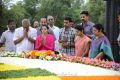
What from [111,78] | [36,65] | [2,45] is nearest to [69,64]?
[36,65]

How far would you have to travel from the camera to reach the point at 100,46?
6.41 meters

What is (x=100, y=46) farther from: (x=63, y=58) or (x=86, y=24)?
(x=86, y=24)

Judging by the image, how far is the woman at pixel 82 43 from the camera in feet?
22.6

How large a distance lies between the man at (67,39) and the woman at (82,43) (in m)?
0.76

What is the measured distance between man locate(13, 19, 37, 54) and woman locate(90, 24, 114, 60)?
1.70 metres

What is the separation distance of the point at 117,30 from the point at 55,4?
18962 millimetres

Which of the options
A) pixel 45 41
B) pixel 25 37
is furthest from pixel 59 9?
pixel 45 41

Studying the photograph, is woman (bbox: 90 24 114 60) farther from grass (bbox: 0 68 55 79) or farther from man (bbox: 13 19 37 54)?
man (bbox: 13 19 37 54)

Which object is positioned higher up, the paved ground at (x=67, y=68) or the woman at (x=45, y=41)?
the woman at (x=45, y=41)

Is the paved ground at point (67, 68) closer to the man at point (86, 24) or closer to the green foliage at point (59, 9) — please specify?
the man at point (86, 24)

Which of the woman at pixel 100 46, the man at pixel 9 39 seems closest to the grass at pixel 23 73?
the woman at pixel 100 46

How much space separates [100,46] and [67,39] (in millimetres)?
1582

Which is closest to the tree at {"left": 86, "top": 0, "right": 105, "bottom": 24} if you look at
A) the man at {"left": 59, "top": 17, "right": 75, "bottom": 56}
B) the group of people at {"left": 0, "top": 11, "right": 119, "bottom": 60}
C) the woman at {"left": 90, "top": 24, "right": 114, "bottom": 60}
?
the group of people at {"left": 0, "top": 11, "right": 119, "bottom": 60}

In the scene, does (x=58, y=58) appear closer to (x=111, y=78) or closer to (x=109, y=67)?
(x=109, y=67)
